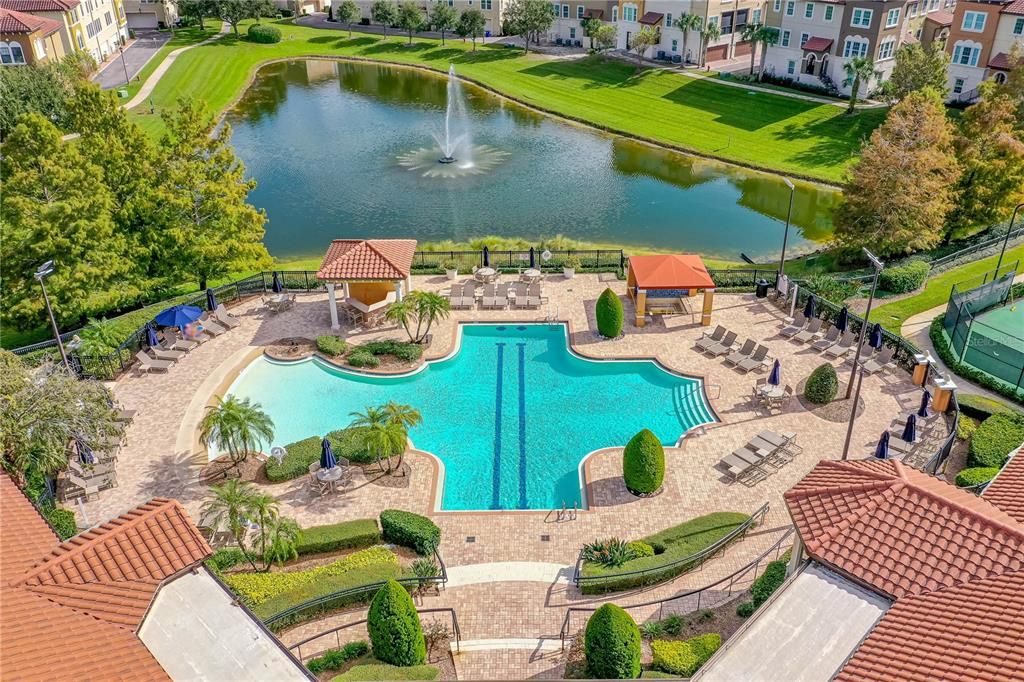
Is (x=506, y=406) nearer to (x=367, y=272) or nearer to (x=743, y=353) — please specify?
(x=367, y=272)

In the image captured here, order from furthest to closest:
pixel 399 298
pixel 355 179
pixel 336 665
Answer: pixel 355 179 < pixel 399 298 < pixel 336 665

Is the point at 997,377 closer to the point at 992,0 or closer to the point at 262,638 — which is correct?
the point at 262,638

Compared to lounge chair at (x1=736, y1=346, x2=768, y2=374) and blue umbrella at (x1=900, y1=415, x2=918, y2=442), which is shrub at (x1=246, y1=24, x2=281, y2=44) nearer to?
lounge chair at (x1=736, y1=346, x2=768, y2=374)

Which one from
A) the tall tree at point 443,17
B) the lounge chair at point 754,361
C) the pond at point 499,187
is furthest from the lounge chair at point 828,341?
the tall tree at point 443,17

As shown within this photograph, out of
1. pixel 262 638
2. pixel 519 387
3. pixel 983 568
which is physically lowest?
pixel 519 387

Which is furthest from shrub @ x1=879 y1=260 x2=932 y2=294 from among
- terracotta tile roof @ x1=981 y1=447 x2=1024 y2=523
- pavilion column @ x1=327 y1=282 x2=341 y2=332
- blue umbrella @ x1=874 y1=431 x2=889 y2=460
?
pavilion column @ x1=327 y1=282 x2=341 y2=332

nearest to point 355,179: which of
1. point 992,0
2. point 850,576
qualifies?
point 850,576

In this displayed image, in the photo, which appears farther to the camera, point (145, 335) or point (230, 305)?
point (230, 305)
